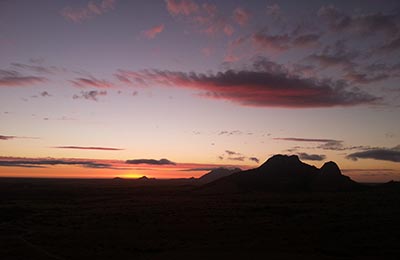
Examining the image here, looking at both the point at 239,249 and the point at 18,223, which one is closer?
the point at 239,249

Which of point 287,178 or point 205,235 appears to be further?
point 287,178

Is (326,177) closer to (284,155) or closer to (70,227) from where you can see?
(284,155)

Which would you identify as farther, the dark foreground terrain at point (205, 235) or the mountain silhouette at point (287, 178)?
the mountain silhouette at point (287, 178)

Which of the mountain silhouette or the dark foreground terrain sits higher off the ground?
the mountain silhouette

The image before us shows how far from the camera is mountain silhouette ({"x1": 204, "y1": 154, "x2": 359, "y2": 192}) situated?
286ft

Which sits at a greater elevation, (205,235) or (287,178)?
(287,178)

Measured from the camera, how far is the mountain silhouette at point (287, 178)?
286 feet

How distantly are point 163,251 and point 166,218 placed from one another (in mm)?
15477

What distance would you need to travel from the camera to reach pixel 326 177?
91000 millimetres

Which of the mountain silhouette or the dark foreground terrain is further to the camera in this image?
the mountain silhouette

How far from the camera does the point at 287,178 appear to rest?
91.9 meters

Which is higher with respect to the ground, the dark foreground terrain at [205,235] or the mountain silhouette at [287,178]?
the mountain silhouette at [287,178]

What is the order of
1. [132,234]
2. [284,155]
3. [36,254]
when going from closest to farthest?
1. [36,254]
2. [132,234]
3. [284,155]

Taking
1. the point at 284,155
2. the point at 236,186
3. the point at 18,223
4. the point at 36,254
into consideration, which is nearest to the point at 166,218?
the point at 18,223
